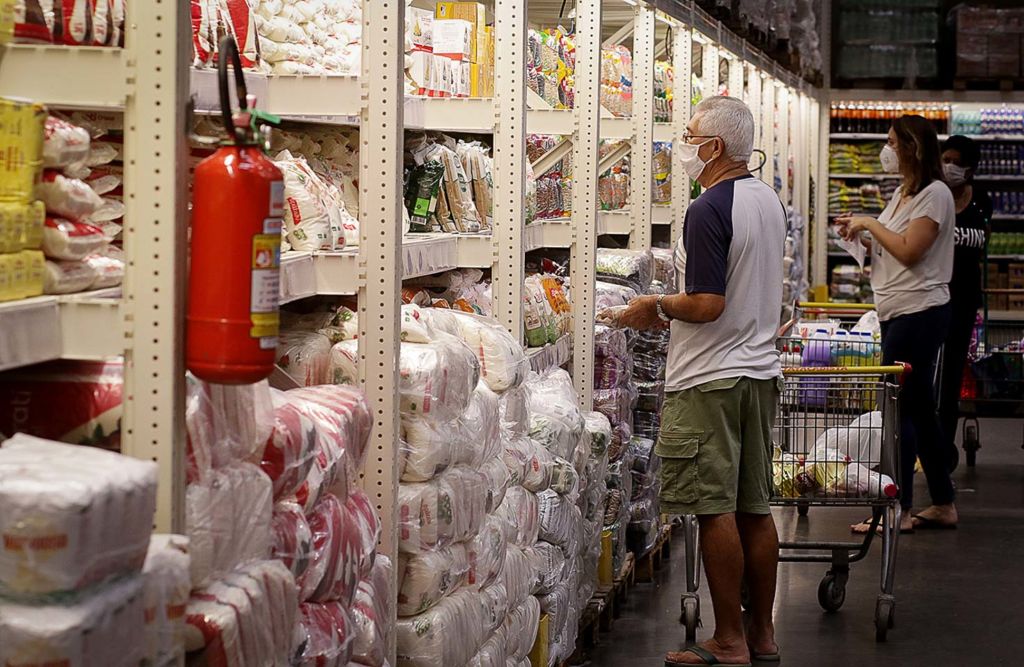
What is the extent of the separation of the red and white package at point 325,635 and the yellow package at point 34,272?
0.79 meters

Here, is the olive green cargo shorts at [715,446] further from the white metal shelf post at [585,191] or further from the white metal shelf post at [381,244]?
the white metal shelf post at [381,244]

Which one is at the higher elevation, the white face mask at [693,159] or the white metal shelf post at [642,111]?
the white metal shelf post at [642,111]

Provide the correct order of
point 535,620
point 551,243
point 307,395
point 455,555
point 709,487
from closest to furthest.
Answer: point 307,395, point 455,555, point 535,620, point 709,487, point 551,243

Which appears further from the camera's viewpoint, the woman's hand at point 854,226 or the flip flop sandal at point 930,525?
the flip flop sandal at point 930,525

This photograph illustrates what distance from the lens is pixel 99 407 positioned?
2.14 meters

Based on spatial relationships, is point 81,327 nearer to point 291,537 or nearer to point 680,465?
point 291,537

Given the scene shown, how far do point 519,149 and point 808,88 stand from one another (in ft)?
32.8

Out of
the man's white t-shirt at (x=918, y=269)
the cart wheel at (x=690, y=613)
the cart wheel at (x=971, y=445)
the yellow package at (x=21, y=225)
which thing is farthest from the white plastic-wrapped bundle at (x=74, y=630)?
the cart wheel at (x=971, y=445)

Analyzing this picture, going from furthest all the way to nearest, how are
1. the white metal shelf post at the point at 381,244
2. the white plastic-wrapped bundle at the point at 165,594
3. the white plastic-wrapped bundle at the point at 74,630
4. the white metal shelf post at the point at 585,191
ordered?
the white metal shelf post at the point at 585,191 < the white metal shelf post at the point at 381,244 < the white plastic-wrapped bundle at the point at 165,594 < the white plastic-wrapped bundle at the point at 74,630

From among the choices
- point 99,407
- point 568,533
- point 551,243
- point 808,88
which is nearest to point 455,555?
point 568,533

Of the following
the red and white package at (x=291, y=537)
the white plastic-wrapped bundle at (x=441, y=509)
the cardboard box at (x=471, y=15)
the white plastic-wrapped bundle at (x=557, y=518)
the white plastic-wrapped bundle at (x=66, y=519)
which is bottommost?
the white plastic-wrapped bundle at (x=557, y=518)

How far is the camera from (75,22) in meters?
2.18

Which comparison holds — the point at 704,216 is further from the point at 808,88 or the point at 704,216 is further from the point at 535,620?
the point at 808,88

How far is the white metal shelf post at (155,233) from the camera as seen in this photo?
6.59 ft
